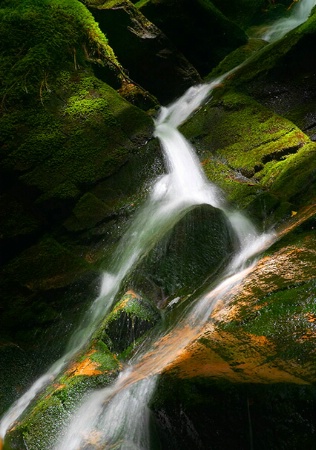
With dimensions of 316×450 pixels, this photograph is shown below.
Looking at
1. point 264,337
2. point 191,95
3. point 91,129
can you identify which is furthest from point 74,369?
point 191,95

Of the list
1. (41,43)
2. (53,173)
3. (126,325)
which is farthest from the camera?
(41,43)

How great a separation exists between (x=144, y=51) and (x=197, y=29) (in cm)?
260

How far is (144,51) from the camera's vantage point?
10422mm

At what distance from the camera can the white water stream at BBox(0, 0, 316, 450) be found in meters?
3.25

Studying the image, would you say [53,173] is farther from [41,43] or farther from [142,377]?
[142,377]

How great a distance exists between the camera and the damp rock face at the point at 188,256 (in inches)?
203

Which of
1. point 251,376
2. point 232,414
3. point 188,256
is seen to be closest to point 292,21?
point 188,256

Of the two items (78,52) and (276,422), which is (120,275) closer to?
(276,422)

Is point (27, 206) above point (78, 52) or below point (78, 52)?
below

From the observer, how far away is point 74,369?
4398 millimetres

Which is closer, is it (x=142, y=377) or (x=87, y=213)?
(x=142, y=377)

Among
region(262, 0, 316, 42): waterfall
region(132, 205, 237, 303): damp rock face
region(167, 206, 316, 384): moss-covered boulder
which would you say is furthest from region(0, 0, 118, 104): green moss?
region(262, 0, 316, 42): waterfall

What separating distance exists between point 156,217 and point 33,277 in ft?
7.01

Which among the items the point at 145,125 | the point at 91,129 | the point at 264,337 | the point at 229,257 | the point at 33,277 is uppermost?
the point at 91,129
